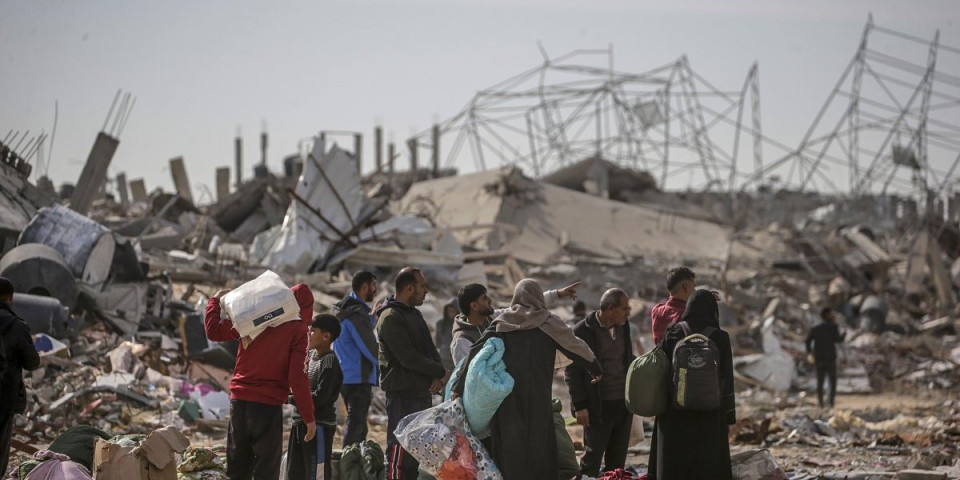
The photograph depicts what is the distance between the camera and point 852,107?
95.0 feet

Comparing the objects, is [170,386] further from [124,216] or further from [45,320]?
[124,216]

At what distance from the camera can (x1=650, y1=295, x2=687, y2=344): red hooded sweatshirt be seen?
7.54 m

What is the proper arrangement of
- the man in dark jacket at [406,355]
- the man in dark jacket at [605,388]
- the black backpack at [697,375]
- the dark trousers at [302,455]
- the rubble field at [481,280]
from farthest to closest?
the rubble field at [481,280] → the man in dark jacket at [605,388] → the man in dark jacket at [406,355] → the dark trousers at [302,455] → the black backpack at [697,375]

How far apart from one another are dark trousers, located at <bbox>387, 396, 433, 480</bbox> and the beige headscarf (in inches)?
36.5

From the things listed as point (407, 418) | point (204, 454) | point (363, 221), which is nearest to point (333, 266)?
point (363, 221)

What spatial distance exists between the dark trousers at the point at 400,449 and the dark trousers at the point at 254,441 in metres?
0.70

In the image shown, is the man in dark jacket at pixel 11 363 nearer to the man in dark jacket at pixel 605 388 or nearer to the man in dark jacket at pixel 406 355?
the man in dark jacket at pixel 406 355

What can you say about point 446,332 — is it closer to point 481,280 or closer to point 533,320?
point 533,320

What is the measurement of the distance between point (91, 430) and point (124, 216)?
17405 mm

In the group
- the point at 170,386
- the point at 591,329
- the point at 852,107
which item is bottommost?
the point at 170,386

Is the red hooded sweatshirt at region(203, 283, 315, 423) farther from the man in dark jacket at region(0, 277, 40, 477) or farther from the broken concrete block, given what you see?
the broken concrete block

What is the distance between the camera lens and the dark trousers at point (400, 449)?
667 cm

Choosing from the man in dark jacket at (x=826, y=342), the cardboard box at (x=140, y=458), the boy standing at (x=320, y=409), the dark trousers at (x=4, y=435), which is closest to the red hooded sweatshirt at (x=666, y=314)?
the boy standing at (x=320, y=409)

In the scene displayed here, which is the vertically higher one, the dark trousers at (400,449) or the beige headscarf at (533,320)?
the beige headscarf at (533,320)
